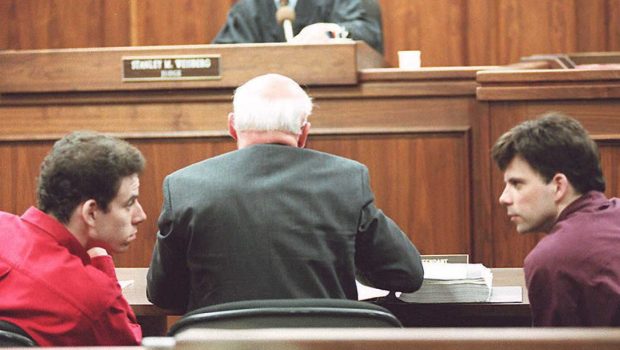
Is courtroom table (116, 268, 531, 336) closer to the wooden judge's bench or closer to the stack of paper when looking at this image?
the stack of paper

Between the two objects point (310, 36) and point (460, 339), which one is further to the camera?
point (310, 36)

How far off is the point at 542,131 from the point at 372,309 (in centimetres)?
97

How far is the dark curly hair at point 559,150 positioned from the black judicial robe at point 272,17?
10.5 ft

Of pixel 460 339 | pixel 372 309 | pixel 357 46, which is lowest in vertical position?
pixel 372 309

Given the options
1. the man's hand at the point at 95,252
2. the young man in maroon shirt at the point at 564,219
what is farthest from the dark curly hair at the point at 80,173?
the young man in maroon shirt at the point at 564,219

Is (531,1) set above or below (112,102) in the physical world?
above

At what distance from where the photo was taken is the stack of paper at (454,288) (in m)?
2.73

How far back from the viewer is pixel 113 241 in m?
2.74

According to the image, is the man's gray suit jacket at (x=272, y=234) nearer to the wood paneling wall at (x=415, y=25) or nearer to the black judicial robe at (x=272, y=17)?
the black judicial robe at (x=272, y=17)

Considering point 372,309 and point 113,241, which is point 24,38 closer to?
point 113,241

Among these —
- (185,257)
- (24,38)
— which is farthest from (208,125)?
(24,38)

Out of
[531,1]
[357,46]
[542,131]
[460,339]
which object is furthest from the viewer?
[531,1]

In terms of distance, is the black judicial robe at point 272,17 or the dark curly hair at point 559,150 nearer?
the dark curly hair at point 559,150

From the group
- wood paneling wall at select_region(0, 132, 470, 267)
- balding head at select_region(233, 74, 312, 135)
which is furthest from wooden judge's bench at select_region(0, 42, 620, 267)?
balding head at select_region(233, 74, 312, 135)
